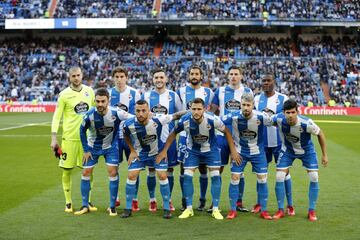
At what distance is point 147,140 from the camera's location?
26.6 feet

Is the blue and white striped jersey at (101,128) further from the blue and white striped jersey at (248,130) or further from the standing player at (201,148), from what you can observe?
the blue and white striped jersey at (248,130)

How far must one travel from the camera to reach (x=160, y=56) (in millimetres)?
44719

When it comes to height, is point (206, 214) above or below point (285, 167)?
below

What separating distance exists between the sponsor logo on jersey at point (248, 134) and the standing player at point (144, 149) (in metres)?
1.13

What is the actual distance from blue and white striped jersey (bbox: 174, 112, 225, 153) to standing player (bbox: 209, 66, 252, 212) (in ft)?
1.57

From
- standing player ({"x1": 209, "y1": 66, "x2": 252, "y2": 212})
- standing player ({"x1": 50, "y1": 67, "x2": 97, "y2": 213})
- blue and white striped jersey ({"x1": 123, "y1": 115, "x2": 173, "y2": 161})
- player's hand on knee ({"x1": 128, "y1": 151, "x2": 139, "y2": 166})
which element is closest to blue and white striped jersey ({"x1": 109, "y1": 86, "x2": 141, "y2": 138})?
standing player ({"x1": 50, "y1": 67, "x2": 97, "y2": 213})

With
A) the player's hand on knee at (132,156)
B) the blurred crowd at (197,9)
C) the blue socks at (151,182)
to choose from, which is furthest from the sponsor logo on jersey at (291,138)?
the blurred crowd at (197,9)

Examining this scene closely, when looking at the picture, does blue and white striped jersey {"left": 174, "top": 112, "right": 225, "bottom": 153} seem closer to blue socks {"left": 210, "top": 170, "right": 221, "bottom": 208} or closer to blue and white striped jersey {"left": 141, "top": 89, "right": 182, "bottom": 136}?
Result: blue socks {"left": 210, "top": 170, "right": 221, "bottom": 208}

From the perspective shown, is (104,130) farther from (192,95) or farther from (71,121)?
(192,95)

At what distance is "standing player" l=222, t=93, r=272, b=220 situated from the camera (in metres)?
7.99

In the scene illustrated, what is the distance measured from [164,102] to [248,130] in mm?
1517

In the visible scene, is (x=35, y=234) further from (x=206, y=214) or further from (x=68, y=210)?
(x=206, y=214)

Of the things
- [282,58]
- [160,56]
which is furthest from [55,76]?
[282,58]

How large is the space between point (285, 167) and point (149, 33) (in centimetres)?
4215
